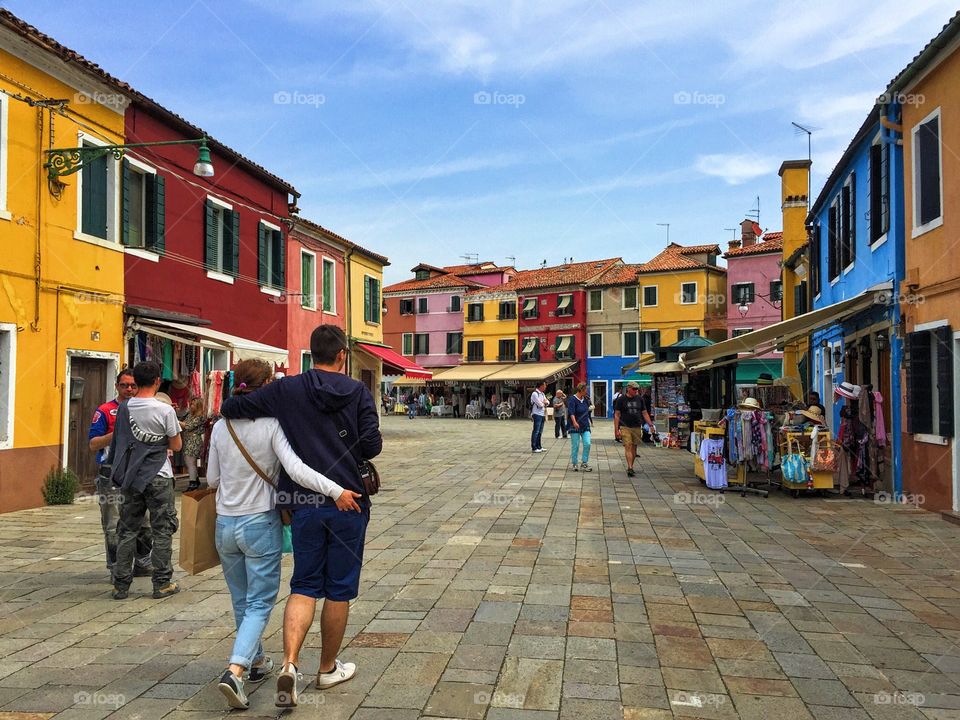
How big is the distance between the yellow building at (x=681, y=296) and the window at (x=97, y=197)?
3257 centimetres

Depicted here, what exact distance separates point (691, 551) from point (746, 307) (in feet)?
112

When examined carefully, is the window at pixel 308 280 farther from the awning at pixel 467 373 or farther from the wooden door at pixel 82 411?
the awning at pixel 467 373

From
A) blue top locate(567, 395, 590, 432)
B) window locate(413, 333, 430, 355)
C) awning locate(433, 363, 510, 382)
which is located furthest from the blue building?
window locate(413, 333, 430, 355)

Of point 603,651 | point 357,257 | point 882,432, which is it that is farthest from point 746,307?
point 603,651

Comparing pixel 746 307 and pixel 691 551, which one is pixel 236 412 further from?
pixel 746 307

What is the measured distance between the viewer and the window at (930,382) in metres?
9.12

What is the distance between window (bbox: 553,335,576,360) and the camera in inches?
1768

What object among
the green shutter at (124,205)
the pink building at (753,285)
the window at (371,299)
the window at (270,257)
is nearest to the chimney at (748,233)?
the pink building at (753,285)

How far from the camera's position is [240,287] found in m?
15.7

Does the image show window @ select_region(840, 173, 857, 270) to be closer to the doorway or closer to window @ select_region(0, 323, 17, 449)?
the doorway

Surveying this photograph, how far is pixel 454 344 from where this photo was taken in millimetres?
49969

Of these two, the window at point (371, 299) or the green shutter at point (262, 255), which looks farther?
the window at point (371, 299)

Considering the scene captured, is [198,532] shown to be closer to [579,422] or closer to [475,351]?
[579,422]

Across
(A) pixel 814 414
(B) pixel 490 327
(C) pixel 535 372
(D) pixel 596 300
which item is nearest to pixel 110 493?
(A) pixel 814 414
